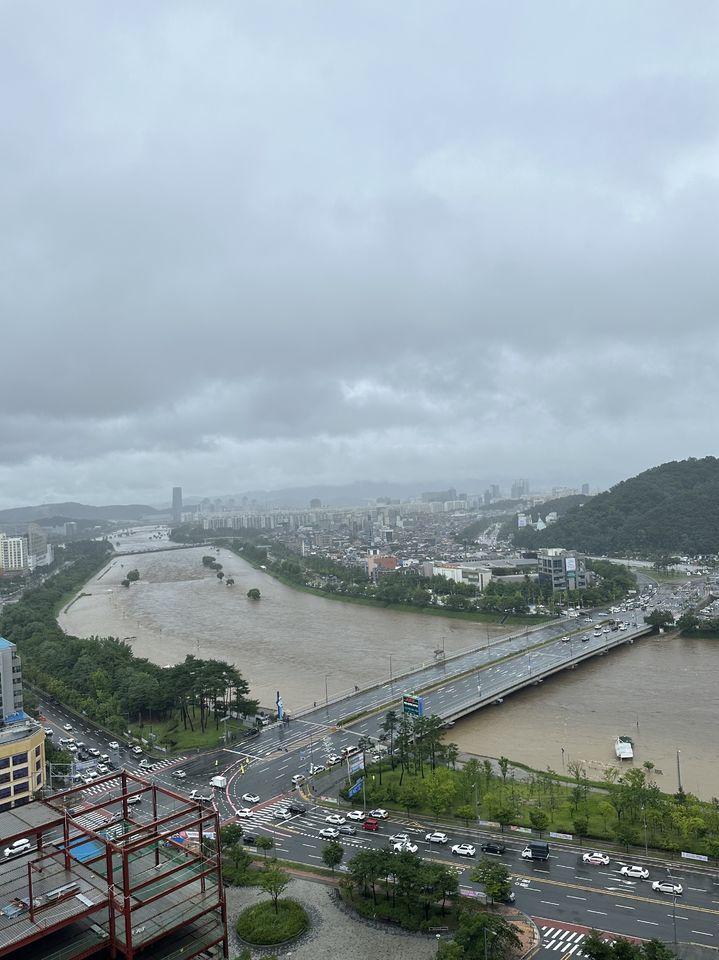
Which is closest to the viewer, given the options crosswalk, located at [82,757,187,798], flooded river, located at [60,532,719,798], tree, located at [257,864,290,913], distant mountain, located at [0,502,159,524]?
tree, located at [257,864,290,913]

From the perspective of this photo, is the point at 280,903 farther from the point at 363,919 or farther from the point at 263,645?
the point at 263,645

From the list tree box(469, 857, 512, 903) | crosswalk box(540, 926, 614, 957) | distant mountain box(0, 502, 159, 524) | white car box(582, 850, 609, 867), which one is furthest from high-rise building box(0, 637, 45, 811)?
distant mountain box(0, 502, 159, 524)

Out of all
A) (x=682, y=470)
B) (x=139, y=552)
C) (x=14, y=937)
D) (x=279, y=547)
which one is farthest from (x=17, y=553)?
(x=14, y=937)

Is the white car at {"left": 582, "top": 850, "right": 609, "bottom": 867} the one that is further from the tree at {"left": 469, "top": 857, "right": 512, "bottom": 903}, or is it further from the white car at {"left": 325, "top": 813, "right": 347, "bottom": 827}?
the white car at {"left": 325, "top": 813, "right": 347, "bottom": 827}

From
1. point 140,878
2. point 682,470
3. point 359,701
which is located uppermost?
point 682,470

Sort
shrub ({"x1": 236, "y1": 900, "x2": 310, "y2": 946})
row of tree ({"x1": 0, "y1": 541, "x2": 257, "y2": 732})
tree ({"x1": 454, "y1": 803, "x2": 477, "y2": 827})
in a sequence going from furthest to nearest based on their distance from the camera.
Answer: row of tree ({"x1": 0, "y1": 541, "x2": 257, "y2": 732})
tree ({"x1": 454, "y1": 803, "x2": 477, "y2": 827})
shrub ({"x1": 236, "y1": 900, "x2": 310, "y2": 946})

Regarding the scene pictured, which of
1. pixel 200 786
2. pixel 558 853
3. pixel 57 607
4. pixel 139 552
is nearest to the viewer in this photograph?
pixel 558 853

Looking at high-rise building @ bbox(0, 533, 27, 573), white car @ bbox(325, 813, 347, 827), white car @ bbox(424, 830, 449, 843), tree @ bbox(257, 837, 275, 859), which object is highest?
high-rise building @ bbox(0, 533, 27, 573)
